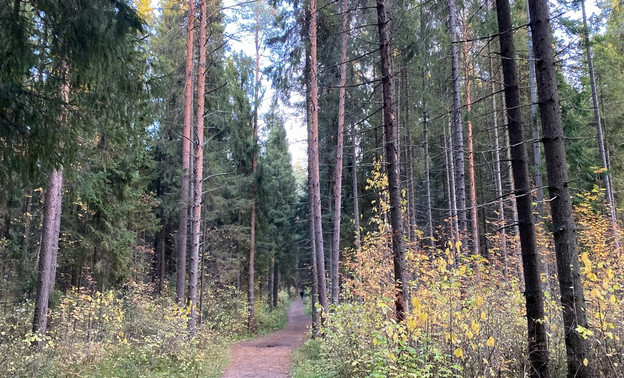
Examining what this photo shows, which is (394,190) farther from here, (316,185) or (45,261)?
(45,261)

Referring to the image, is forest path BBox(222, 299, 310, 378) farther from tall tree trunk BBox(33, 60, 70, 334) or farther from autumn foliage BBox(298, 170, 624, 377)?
tall tree trunk BBox(33, 60, 70, 334)

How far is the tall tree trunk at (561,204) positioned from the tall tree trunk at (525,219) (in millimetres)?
389

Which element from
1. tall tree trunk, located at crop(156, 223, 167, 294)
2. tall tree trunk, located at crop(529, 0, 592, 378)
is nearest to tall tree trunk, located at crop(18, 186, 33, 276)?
tall tree trunk, located at crop(156, 223, 167, 294)

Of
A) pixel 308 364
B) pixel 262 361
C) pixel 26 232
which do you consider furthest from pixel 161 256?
pixel 308 364

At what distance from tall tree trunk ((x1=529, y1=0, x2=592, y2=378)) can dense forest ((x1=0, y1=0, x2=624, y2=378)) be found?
0.08 feet

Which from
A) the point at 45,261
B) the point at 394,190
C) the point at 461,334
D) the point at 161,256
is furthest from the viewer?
the point at 161,256

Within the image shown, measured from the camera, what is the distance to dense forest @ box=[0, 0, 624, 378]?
451 cm

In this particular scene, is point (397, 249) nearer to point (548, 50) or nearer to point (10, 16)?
point (548, 50)

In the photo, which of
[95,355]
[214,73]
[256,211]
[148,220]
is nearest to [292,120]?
[214,73]

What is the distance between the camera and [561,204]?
438 cm

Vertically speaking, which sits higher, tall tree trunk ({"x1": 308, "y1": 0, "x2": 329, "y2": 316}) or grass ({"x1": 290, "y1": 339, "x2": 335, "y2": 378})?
tall tree trunk ({"x1": 308, "y1": 0, "x2": 329, "y2": 316})

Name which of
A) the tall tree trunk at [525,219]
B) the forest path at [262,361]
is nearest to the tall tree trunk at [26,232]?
the forest path at [262,361]

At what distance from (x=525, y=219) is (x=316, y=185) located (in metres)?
7.91

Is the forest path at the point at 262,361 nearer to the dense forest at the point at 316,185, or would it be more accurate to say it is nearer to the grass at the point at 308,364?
the grass at the point at 308,364
